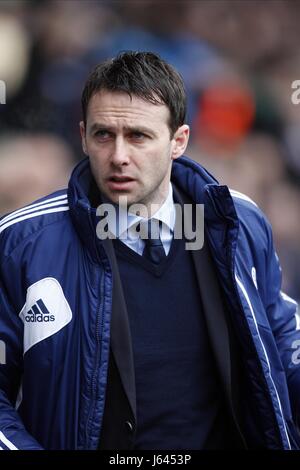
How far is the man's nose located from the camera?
8.54ft

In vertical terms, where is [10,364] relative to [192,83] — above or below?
below

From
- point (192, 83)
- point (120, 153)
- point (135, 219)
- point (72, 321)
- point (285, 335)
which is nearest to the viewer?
point (72, 321)

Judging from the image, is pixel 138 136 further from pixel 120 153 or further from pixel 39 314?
pixel 39 314

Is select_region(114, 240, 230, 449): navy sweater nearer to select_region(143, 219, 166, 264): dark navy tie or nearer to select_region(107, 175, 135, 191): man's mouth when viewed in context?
select_region(143, 219, 166, 264): dark navy tie

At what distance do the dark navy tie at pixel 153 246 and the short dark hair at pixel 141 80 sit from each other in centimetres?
36

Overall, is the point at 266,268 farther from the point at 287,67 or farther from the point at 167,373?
the point at 287,67

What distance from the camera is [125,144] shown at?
2.66 meters

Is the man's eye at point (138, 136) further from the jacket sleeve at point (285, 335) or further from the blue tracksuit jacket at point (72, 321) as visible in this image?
the jacket sleeve at point (285, 335)

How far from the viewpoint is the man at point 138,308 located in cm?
249

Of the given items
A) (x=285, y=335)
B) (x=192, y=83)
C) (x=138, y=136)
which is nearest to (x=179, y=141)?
(x=138, y=136)

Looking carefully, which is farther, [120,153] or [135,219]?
[135,219]

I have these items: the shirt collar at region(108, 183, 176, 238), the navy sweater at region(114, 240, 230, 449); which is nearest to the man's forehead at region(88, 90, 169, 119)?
the shirt collar at region(108, 183, 176, 238)

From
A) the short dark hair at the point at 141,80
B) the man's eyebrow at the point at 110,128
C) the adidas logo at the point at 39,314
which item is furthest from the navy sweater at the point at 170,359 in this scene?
the short dark hair at the point at 141,80

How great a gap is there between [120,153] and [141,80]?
0.26 metres
